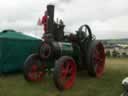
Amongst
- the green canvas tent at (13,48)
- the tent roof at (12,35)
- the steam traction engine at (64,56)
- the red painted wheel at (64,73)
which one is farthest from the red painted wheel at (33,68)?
→ the tent roof at (12,35)

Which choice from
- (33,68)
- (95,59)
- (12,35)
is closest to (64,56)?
(33,68)

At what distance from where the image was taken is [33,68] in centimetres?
707

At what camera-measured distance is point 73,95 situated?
217 inches

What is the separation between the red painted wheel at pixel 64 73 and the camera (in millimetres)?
5695

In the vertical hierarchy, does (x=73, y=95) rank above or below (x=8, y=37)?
below

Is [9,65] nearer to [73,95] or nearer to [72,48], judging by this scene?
[72,48]

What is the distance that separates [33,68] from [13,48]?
2421 millimetres

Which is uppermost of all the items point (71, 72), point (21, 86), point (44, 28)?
point (44, 28)

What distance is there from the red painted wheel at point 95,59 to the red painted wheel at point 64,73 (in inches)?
43.9

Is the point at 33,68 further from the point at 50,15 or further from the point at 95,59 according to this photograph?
the point at 95,59

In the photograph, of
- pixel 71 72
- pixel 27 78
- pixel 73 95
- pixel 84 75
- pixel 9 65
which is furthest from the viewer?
pixel 9 65

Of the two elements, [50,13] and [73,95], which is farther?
[50,13]

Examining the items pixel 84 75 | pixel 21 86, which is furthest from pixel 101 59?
pixel 21 86

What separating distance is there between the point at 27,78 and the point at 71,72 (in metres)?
1.30
